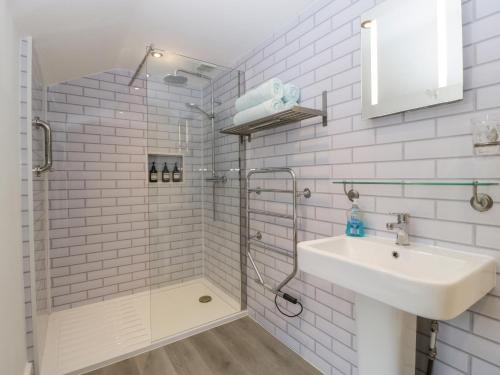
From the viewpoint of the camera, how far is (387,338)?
1045 millimetres

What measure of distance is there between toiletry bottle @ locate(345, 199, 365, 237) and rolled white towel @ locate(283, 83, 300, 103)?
2.52 feet

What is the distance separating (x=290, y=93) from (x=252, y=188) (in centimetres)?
86

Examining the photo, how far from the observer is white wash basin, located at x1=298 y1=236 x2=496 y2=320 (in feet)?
2.41

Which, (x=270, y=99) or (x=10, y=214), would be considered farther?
(x=270, y=99)

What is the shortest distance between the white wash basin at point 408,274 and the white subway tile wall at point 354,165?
94 millimetres

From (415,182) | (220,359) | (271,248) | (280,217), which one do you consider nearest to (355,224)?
(415,182)

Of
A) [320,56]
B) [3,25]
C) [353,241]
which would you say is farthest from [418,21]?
[3,25]

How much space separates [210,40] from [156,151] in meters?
1.05

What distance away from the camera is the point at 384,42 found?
123 centimetres

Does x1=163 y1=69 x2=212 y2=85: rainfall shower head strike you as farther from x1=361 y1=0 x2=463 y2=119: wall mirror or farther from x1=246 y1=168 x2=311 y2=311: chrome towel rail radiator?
x1=361 y1=0 x2=463 y2=119: wall mirror

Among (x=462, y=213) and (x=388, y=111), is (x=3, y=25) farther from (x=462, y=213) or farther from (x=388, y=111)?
(x=462, y=213)

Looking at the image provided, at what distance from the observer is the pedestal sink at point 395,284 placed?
746 millimetres

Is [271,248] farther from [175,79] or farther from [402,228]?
[175,79]

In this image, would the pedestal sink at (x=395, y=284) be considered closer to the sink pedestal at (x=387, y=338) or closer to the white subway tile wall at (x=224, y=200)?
the sink pedestal at (x=387, y=338)
